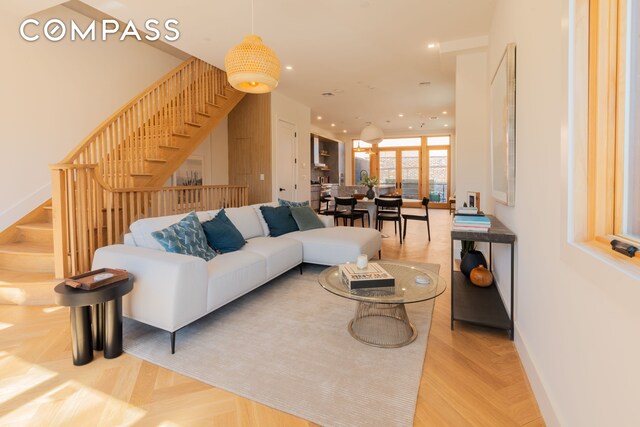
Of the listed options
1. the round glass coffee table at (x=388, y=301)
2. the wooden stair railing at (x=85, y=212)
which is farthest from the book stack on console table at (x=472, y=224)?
the wooden stair railing at (x=85, y=212)

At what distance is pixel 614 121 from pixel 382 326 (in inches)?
76.2

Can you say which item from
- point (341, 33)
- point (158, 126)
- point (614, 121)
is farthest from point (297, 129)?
point (614, 121)

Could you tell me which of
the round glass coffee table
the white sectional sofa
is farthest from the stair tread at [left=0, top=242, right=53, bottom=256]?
the round glass coffee table

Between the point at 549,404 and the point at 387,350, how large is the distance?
908 millimetres

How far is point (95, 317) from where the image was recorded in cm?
214

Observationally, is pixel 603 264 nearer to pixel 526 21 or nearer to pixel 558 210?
pixel 558 210

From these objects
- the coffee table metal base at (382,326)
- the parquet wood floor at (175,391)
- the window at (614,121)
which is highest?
the window at (614,121)

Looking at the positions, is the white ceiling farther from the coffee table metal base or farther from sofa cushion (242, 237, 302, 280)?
the coffee table metal base

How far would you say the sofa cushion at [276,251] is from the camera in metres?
3.18

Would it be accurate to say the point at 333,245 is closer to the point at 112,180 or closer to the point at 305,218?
the point at 305,218

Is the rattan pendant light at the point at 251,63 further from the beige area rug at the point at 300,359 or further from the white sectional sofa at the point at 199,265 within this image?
the beige area rug at the point at 300,359

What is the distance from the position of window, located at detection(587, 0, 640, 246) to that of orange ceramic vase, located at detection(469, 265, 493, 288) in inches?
76.6

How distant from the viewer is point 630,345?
2.97 feet

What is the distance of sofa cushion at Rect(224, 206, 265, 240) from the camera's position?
3.71m
